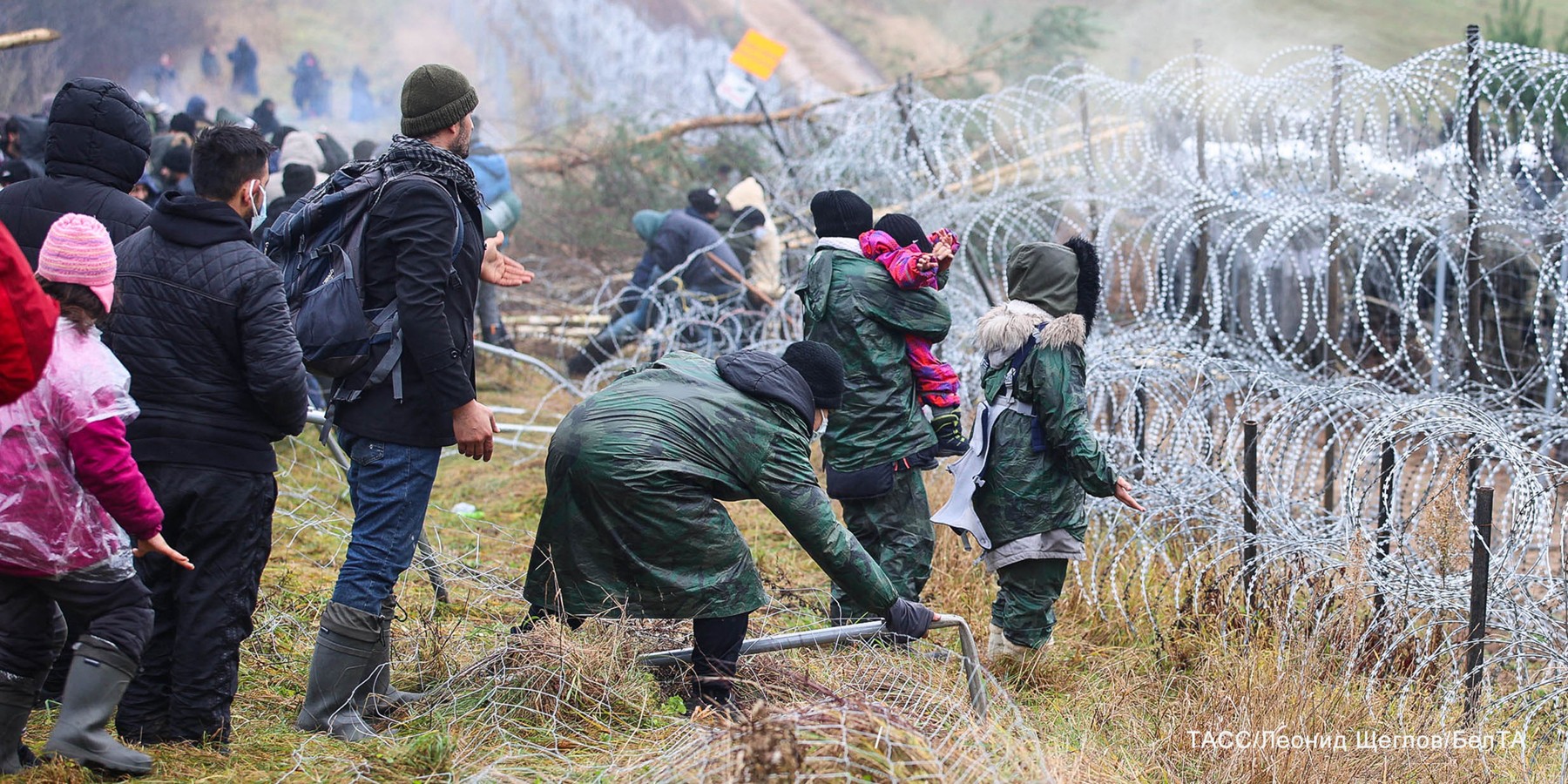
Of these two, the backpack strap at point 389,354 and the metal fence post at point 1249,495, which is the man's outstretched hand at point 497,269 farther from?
the metal fence post at point 1249,495

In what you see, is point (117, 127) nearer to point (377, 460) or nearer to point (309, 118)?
point (377, 460)

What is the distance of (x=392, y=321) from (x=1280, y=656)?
9.23 feet

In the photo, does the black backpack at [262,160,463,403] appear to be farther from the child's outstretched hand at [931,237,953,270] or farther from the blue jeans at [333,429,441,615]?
the child's outstretched hand at [931,237,953,270]

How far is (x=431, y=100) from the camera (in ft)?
11.0

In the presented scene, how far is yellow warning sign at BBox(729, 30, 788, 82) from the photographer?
11.3 metres

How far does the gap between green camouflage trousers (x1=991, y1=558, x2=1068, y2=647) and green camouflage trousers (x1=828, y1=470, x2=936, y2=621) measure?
1.03ft

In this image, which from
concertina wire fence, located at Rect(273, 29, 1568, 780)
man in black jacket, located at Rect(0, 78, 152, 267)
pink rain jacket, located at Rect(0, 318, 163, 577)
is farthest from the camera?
man in black jacket, located at Rect(0, 78, 152, 267)

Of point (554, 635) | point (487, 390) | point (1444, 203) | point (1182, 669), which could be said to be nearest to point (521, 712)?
point (554, 635)

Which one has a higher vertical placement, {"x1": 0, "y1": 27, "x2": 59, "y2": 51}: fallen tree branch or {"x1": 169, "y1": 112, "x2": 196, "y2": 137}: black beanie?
{"x1": 0, "y1": 27, "x2": 59, "y2": 51}: fallen tree branch

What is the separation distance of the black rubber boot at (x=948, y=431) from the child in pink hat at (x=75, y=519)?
8.61 ft

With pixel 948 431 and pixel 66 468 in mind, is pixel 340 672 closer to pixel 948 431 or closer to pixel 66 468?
pixel 66 468

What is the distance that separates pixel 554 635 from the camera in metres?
3.37

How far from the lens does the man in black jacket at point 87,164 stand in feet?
12.5

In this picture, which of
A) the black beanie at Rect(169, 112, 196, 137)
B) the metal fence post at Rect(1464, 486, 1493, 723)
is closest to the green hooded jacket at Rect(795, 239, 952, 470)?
the metal fence post at Rect(1464, 486, 1493, 723)
